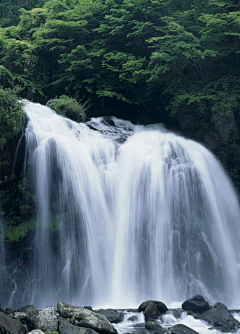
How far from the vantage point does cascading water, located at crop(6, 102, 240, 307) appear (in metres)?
8.88

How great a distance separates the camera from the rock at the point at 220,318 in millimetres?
6982

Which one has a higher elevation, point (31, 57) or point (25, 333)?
point (31, 57)

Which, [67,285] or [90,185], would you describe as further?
[90,185]

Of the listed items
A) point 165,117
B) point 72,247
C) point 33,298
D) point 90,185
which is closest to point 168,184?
point 90,185

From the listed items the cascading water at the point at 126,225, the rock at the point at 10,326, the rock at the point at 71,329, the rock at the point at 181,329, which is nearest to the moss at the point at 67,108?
the cascading water at the point at 126,225

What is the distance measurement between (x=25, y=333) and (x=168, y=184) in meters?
6.21

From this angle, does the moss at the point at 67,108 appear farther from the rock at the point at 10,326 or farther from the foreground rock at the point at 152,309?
the rock at the point at 10,326

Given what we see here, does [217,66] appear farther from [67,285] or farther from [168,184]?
[67,285]

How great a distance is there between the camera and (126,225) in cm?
970

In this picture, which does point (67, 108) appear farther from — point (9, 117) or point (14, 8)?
point (14, 8)

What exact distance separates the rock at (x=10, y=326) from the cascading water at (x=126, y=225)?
2.62 m

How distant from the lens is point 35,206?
30.8ft

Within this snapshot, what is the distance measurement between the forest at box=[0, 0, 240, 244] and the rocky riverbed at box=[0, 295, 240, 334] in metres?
7.43

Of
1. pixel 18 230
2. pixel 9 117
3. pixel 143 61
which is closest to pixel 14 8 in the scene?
pixel 143 61
